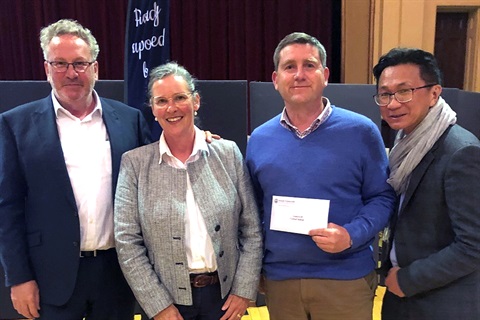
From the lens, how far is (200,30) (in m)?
5.88

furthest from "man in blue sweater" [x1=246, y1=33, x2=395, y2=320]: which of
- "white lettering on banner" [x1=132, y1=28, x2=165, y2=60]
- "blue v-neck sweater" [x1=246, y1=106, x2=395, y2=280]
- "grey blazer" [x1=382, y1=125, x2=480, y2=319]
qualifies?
"white lettering on banner" [x1=132, y1=28, x2=165, y2=60]

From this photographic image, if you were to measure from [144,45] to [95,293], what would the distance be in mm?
1337

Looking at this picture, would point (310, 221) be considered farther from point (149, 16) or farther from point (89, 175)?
point (149, 16)

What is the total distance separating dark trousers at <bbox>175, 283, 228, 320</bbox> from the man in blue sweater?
0.22m

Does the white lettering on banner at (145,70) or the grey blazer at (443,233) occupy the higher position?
the white lettering on banner at (145,70)

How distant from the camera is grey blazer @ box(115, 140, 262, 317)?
5.01 feet

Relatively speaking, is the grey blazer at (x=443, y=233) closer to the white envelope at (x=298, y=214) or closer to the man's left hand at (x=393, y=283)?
the man's left hand at (x=393, y=283)

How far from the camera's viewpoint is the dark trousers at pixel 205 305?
1.58 m

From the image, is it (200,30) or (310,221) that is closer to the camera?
(310,221)

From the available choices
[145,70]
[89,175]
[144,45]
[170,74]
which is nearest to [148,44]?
[144,45]

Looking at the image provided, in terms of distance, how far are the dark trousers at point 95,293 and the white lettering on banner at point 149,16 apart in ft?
4.13

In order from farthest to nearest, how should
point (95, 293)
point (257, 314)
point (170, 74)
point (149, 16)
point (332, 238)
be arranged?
point (257, 314) < point (149, 16) < point (95, 293) < point (170, 74) < point (332, 238)

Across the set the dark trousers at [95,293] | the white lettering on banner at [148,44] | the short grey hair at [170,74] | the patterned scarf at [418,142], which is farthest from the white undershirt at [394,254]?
the white lettering on banner at [148,44]

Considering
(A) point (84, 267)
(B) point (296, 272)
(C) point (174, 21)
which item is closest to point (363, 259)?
(B) point (296, 272)
